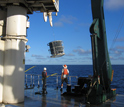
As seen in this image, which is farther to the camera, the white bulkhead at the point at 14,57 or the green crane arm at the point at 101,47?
the green crane arm at the point at 101,47

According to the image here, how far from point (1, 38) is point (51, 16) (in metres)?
4.28

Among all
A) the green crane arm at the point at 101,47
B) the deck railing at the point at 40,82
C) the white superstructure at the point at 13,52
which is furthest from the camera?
the deck railing at the point at 40,82

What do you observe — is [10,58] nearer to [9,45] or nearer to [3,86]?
[9,45]

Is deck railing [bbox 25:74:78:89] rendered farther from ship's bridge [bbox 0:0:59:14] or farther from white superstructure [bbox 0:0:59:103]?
ship's bridge [bbox 0:0:59:14]

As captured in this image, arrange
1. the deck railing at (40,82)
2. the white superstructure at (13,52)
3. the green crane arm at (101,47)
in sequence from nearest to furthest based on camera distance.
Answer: the white superstructure at (13,52)
the green crane arm at (101,47)
the deck railing at (40,82)

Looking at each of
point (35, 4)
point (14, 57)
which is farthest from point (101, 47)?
point (14, 57)

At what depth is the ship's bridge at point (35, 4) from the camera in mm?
9617

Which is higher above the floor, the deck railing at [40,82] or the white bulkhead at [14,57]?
the white bulkhead at [14,57]

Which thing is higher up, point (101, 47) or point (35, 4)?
point (35, 4)

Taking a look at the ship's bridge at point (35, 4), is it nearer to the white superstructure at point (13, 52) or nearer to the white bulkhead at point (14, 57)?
the white superstructure at point (13, 52)

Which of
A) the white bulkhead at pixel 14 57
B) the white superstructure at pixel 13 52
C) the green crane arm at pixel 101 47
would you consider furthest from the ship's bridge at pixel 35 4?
the green crane arm at pixel 101 47

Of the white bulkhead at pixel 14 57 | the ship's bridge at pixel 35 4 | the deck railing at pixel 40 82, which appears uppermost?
the ship's bridge at pixel 35 4

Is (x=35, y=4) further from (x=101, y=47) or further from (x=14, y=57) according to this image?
(x=101, y=47)

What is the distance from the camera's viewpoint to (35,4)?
10.4 metres
